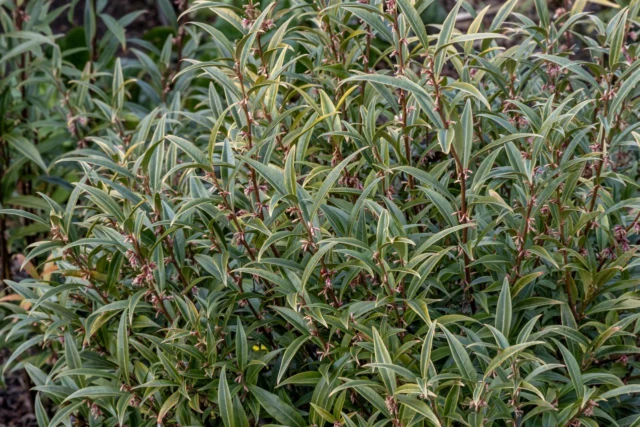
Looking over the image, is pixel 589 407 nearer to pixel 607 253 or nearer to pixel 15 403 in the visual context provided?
pixel 607 253

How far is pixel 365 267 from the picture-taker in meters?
1.79

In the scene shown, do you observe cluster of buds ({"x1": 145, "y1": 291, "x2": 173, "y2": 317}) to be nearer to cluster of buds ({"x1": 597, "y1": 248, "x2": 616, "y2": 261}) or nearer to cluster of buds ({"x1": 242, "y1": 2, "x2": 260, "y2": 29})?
cluster of buds ({"x1": 242, "y1": 2, "x2": 260, "y2": 29})

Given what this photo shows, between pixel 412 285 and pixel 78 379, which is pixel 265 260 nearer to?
pixel 412 285

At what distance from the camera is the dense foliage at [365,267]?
1.79 meters

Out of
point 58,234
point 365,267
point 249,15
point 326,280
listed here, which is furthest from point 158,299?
point 249,15

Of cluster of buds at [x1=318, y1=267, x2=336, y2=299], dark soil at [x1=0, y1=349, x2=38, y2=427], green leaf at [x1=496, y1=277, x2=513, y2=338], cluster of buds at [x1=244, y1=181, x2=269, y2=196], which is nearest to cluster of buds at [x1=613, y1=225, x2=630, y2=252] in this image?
green leaf at [x1=496, y1=277, x2=513, y2=338]

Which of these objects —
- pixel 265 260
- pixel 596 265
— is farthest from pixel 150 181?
pixel 596 265

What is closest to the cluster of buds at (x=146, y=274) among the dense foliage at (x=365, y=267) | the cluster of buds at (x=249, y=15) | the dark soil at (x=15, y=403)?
the dense foliage at (x=365, y=267)

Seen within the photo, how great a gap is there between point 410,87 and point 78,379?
1150mm

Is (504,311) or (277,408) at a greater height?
(504,311)

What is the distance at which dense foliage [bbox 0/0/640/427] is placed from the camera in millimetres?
1792

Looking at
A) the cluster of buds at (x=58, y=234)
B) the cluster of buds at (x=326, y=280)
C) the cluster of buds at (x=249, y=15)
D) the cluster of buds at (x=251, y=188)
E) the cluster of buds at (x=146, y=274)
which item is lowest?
the cluster of buds at (x=326, y=280)

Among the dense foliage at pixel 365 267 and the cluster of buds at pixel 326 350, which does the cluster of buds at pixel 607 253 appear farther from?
the cluster of buds at pixel 326 350

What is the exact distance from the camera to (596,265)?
207 centimetres
